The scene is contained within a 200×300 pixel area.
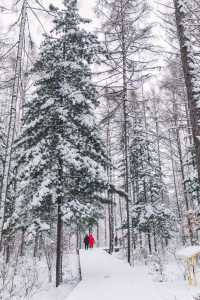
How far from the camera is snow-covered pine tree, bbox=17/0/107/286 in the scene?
32.5ft

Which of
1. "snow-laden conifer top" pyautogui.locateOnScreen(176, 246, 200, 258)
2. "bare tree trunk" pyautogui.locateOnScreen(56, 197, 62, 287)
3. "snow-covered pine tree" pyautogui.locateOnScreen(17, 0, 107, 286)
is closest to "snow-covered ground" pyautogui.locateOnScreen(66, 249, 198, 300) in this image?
"snow-laden conifer top" pyautogui.locateOnScreen(176, 246, 200, 258)

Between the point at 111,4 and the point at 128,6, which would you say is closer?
the point at 111,4

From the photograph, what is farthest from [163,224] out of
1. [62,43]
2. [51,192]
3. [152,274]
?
[62,43]

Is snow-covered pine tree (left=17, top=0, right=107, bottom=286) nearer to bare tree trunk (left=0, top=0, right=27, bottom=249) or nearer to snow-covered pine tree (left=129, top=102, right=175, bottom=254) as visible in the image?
bare tree trunk (left=0, top=0, right=27, bottom=249)

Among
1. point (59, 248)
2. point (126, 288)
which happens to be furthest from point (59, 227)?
point (126, 288)

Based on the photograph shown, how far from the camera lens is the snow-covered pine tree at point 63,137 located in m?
9.90

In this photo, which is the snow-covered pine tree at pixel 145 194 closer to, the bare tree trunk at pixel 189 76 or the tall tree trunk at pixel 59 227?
the tall tree trunk at pixel 59 227

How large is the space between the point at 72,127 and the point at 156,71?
506 centimetres

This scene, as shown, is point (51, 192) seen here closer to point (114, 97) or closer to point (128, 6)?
point (114, 97)

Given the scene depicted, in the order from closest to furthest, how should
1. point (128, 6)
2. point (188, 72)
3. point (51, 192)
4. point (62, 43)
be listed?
point (188, 72), point (51, 192), point (62, 43), point (128, 6)

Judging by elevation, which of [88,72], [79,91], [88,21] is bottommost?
[79,91]

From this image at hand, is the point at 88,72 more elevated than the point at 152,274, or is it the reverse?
the point at 88,72

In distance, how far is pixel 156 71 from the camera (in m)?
12.6

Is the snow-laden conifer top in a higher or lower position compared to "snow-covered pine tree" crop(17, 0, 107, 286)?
lower
